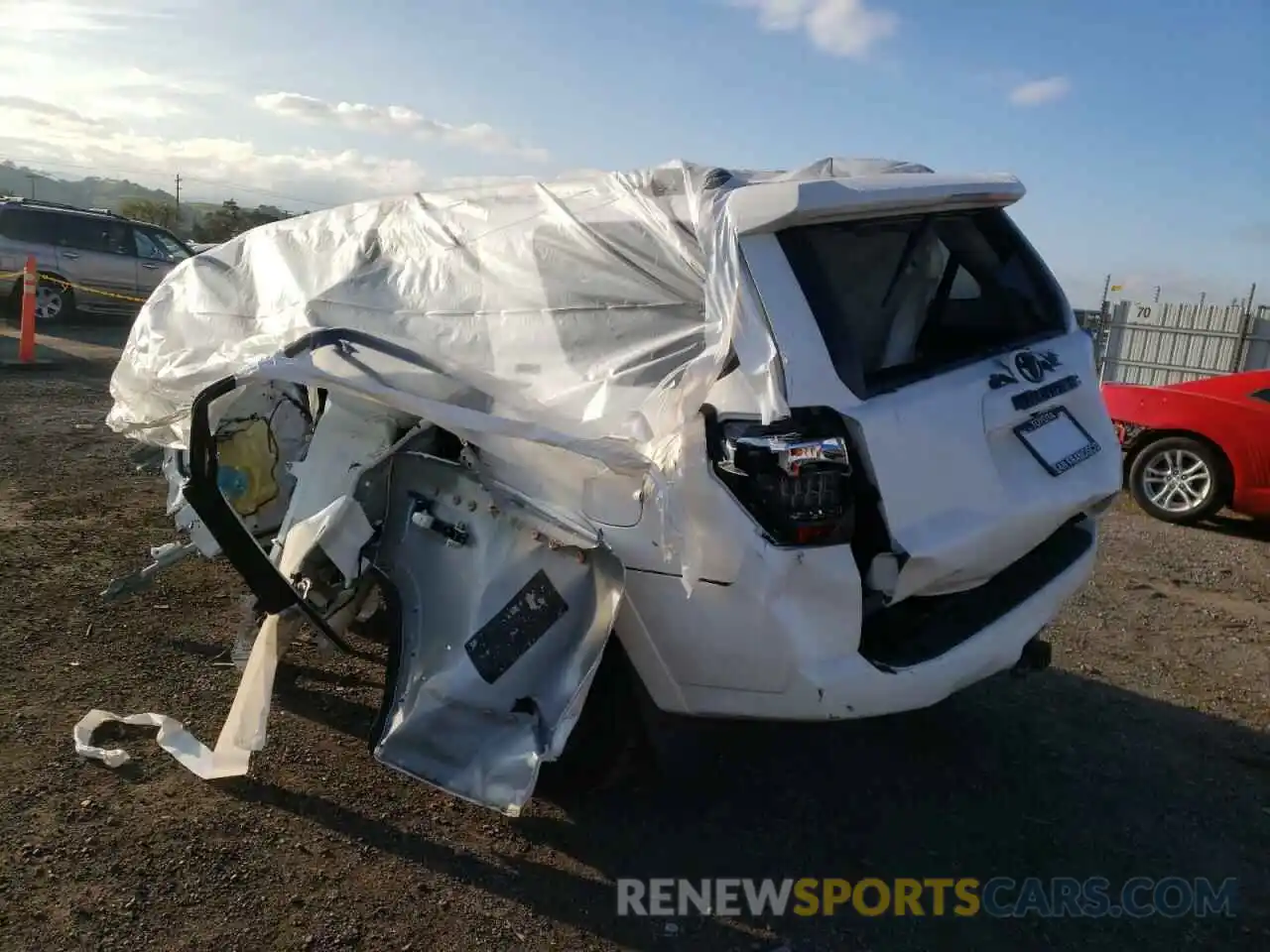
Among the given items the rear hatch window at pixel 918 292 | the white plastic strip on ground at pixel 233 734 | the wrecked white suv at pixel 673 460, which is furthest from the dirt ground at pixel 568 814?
the rear hatch window at pixel 918 292

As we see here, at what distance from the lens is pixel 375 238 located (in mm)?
4094

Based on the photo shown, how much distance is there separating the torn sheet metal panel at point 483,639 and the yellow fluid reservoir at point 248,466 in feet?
3.85

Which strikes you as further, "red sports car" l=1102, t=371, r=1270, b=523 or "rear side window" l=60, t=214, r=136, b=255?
"rear side window" l=60, t=214, r=136, b=255

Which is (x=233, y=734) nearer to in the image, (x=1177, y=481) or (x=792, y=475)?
(x=792, y=475)

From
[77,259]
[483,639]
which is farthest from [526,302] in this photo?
[77,259]

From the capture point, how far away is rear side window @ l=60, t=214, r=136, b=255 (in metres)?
15.3

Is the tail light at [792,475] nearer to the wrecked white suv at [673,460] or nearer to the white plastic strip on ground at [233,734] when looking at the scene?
the wrecked white suv at [673,460]

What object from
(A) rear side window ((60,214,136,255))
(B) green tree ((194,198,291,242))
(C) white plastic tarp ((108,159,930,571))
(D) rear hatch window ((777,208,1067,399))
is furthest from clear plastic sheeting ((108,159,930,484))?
(B) green tree ((194,198,291,242))

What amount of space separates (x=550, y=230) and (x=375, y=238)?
1000 millimetres

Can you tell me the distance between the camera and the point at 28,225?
15078mm

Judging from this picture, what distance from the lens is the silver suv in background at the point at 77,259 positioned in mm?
14930

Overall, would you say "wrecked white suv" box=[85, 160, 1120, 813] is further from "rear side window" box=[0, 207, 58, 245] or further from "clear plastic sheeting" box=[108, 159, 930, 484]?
"rear side window" box=[0, 207, 58, 245]

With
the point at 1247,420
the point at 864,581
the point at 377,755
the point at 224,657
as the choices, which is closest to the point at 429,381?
the point at 377,755

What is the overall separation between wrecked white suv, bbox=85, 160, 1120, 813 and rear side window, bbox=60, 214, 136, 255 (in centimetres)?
1354
